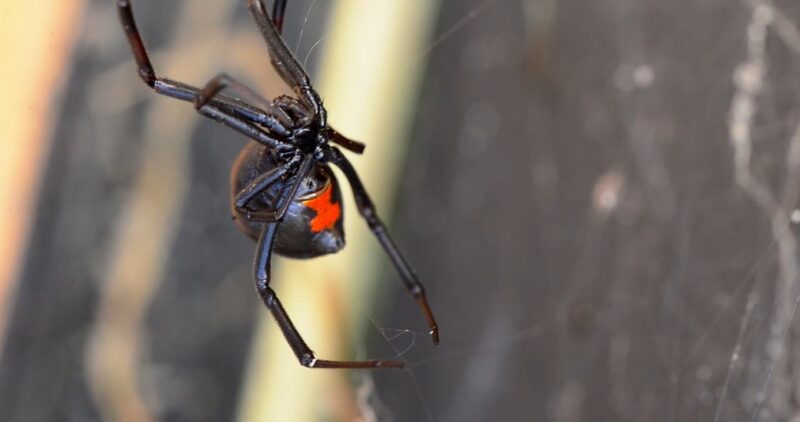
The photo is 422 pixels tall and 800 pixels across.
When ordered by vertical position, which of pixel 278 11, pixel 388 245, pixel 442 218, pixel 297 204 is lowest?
pixel 442 218

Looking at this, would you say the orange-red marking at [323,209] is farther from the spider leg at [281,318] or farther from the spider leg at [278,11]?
the spider leg at [278,11]

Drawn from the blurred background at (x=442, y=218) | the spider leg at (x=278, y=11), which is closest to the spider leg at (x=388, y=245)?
the blurred background at (x=442, y=218)

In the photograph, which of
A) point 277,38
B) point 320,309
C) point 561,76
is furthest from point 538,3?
point 277,38

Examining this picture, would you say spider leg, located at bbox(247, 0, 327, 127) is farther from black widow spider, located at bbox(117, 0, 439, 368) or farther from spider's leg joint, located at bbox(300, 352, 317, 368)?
spider's leg joint, located at bbox(300, 352, 317, 368)

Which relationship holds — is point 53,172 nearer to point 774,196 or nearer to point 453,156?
point 453,156

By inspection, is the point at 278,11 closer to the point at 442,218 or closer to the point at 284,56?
the point at 284,56

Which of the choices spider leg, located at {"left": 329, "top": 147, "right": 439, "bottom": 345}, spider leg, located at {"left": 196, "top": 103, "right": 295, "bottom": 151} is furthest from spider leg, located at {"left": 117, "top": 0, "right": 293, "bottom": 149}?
spider leg, located at {"left": 329, "top": 147, "right": 439, "bottom": 345}

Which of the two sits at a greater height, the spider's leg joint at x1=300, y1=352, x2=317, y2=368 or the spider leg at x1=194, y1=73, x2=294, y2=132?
the spider leg at x1=194, y1=73, x2=294, y2=132

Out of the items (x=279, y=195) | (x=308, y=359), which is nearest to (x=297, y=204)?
(x=279, y=195)
